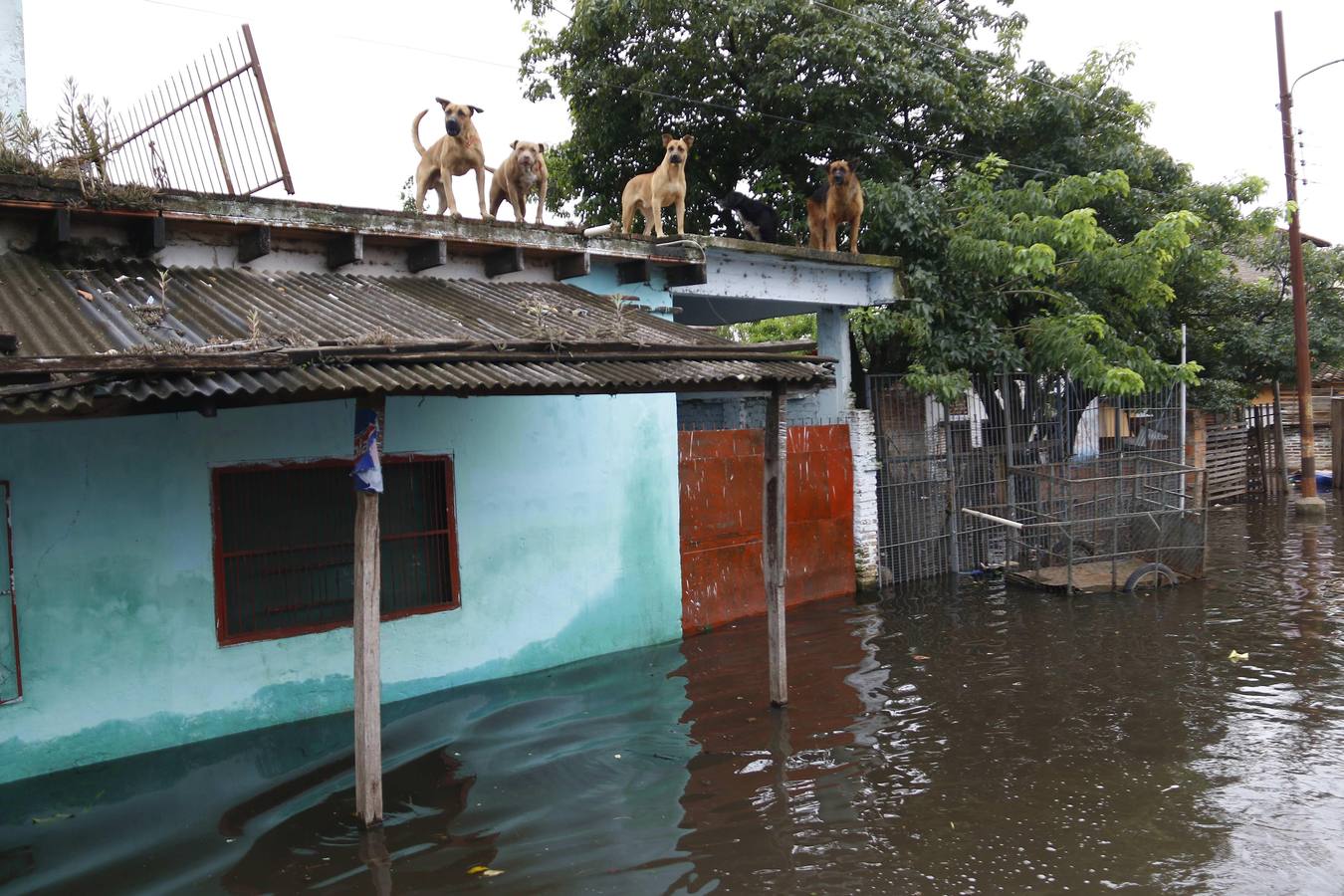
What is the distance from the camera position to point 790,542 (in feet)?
39.4

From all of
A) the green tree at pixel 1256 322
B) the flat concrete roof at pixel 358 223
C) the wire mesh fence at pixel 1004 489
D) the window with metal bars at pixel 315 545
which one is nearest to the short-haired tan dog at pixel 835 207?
the flat concrete roof at pixel 358 223

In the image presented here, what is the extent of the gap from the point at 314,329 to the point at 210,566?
1.96m

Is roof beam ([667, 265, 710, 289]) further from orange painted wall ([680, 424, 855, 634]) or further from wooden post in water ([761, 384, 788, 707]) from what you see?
wooden post in water ([761, 384, 788, 707])

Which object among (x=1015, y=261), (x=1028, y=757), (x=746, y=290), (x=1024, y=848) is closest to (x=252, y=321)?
(x=1024, y=848)

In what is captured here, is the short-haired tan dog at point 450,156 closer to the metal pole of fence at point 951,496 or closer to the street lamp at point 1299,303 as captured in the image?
the metal pole of fence at point 951,496

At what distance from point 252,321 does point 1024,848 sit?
5234mm

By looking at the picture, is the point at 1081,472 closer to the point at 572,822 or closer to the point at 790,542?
the point at 790,542

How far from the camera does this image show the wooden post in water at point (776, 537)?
8.00 m

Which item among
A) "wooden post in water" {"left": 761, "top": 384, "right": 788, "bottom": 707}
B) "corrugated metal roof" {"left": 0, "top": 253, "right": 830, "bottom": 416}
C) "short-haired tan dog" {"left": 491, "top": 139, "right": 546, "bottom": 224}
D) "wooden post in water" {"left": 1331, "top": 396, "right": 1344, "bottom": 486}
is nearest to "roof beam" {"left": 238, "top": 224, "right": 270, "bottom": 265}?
"corrugated metal roof" {"left": 0, "top": 253, "right": 830, "bottom": 416}

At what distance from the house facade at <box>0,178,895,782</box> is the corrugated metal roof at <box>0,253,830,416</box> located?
27 millimetres

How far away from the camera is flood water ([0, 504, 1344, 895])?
17.3 ft

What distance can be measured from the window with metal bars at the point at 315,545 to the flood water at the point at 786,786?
83 centimetres

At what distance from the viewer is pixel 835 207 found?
12742 mm

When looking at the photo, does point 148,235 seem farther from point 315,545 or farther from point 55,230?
point 315,545
